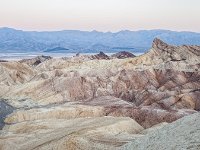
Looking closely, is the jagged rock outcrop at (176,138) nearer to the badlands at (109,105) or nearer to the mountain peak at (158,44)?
the badlands at (109,105)

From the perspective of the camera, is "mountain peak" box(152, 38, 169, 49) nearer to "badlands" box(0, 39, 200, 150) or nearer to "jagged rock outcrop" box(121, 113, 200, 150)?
"badlands" box(0, 39, 200, 150)

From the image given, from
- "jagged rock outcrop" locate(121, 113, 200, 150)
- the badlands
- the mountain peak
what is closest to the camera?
"jagged rock outcrop" locate(121, 113, 200, 150)

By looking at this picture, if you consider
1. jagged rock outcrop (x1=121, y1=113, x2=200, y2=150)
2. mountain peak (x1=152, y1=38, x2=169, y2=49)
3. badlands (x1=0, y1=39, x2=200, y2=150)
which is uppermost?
jagged rock outcrop (x1=121, y1=113, x2=200, y2=150)

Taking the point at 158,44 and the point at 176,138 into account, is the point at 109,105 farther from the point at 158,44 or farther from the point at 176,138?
the point at 158,44

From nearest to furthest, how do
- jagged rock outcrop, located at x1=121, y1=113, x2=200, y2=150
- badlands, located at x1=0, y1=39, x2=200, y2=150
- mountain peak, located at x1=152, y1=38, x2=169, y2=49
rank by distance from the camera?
jagged rock outcrop, located at x1=121, y1=113, x2=200, y2=150 < badlands, located at x1=0, y1=39, x2=200, y2=150 < mountain peak, located at x1=152, y1=38, x2=169, y2=49

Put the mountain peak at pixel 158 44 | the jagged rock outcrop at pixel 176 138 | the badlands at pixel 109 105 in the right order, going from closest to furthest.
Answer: the jagged rock outcrop at pixel 176 138 < the badlands at pixel 109 105 < the mountain peak at pixel 158 44

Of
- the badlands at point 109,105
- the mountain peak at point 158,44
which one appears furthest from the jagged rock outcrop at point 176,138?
the mountain peak at point 158,44

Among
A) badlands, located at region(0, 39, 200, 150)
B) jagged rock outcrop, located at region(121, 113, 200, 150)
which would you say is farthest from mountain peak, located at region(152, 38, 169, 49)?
jagged rock outcrop, located at region(121, 113, 200, 150)

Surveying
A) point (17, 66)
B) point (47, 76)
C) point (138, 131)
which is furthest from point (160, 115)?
point (17, 66)
